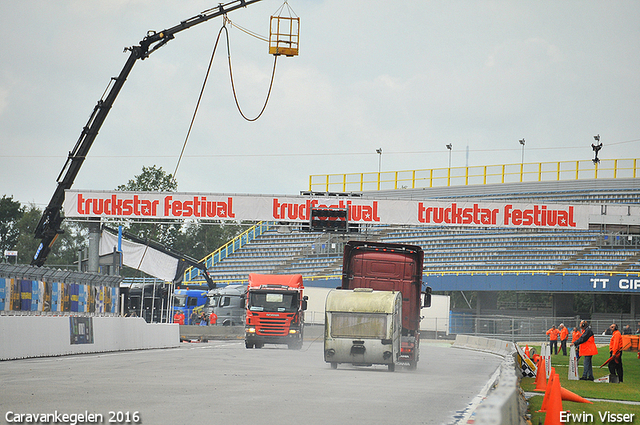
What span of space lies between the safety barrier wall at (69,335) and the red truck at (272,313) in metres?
4.22

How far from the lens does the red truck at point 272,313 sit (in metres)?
35.5

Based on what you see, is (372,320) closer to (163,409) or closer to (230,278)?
(163,409)

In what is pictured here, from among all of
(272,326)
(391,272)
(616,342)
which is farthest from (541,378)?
(272,326)

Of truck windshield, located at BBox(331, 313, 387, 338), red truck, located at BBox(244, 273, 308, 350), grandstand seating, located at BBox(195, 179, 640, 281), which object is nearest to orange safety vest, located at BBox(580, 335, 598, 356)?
truck windshield, located at BBox(331, 313, 387, 338)

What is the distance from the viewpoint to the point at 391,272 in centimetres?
2566

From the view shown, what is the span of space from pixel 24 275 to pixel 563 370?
16521 mm

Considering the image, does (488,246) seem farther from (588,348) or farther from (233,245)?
(588,348)

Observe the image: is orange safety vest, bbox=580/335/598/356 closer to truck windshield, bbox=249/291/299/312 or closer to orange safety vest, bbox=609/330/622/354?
orange safety vest, bbox=609/330/622/354

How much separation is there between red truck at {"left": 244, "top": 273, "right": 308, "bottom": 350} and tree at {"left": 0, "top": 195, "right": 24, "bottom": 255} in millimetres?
75282

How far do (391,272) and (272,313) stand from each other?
10.9 meters

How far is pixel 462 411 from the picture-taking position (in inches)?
492

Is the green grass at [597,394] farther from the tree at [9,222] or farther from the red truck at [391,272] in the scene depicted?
the tree at [9,222]

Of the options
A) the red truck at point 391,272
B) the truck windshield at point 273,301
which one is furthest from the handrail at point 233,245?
the red truck at point 391,272

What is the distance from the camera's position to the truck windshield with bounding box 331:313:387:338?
22.7 meters
